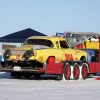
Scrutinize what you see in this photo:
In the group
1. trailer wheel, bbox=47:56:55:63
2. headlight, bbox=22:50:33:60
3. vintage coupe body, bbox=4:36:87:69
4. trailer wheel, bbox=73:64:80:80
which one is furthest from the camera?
trailer wheel, bbox=73:64:80:80

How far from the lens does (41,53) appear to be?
1944 cm

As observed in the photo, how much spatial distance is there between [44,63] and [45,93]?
241 inches

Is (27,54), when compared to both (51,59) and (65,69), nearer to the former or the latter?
(51,59)

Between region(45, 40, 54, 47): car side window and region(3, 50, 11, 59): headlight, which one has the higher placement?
region(45, 40, 54, 47): car side window

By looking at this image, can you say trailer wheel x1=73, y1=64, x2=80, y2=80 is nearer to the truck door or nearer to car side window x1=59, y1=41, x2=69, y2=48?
the truck door

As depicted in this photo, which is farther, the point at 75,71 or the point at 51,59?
the point at 75,71

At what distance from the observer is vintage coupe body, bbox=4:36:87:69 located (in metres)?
19.4

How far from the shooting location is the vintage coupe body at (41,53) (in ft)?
63.8

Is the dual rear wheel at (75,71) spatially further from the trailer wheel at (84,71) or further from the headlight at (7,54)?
the headlight at (7,54)

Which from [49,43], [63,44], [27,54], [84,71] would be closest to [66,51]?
[63,44]

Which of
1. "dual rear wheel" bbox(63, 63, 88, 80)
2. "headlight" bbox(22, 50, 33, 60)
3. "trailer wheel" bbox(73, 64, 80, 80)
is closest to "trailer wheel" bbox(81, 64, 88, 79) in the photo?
"dual rear wheel" bbox(63, 63, 88, 80)

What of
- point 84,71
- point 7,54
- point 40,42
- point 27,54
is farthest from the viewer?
point 84,71

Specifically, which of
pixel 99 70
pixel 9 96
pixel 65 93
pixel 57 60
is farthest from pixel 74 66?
pixel 9 96

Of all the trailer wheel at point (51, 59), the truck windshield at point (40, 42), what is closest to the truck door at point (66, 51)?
the truck windshield at point (40, 42)
